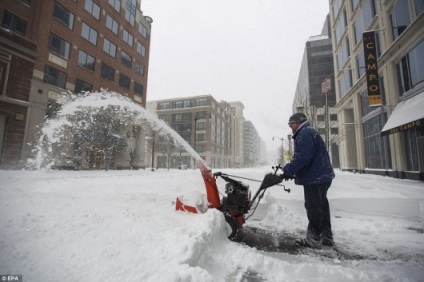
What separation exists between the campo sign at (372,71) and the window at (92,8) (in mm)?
25514

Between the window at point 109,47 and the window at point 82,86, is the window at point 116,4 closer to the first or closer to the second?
the window at point 109,47

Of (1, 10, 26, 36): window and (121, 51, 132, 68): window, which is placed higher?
(121, 51, 132, 68): window

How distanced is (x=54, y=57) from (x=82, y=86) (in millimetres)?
3458

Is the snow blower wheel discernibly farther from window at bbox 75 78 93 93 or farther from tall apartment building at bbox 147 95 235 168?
tall apartment building at bbox 147 95 235 168

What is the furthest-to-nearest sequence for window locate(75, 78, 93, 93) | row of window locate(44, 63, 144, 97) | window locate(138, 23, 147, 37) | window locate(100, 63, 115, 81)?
window locate(138, 23, 147, 37) → window locate(100, 63, 115, 81) → window locate(75, 78, 93, 93) → row of window locate(44, 63, 144, 97)

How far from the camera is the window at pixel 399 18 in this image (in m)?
13.2

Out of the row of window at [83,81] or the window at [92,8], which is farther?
the window at [92,8]

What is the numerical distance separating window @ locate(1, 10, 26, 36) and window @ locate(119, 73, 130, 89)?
434 inches

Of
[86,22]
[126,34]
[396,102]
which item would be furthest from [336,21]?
[86,22]

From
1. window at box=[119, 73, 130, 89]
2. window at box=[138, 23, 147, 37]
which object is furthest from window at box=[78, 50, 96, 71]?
window at box=[138, 23, 147, 37]

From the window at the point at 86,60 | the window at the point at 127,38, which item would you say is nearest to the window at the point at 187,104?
the window at the point at 127,38

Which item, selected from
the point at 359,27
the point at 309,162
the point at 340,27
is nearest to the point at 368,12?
the point at 359,27

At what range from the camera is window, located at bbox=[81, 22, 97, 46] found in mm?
22356

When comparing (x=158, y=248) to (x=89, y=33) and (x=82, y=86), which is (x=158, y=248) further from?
(x=89, y=33)
